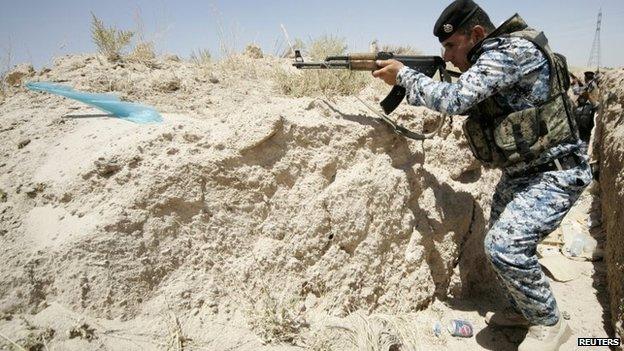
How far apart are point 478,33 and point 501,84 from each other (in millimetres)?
456

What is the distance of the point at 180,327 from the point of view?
75.9 inches

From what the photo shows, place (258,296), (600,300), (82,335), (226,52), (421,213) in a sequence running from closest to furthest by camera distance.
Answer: (82,335) < (258,296) < (421,213) < (600,300) < (226,52)

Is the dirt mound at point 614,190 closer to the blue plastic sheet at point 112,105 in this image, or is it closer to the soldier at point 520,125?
the soldier at point 520,125

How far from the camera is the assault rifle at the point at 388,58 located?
2.57m

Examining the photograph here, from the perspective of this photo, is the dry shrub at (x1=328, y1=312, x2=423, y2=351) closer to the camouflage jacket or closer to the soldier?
the soldier

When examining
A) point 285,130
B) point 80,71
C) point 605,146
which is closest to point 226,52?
point 80,71

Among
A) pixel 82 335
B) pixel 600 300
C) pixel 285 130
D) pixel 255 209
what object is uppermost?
pixel 285 130

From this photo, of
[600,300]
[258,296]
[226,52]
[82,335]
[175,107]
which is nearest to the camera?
[82,335]

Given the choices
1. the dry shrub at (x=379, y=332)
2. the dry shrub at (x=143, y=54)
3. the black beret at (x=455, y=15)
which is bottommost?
the dry shrub at (x=379, y=332)

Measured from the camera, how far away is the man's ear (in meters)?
2.41

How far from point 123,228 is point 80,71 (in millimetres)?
1720

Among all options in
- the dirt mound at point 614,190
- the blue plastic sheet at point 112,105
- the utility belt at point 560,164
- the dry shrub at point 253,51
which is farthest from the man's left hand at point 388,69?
the dry shrub at point 253,51

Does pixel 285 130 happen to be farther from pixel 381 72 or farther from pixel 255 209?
pixel 381 72

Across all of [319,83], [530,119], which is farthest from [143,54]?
Result: [530,119]
